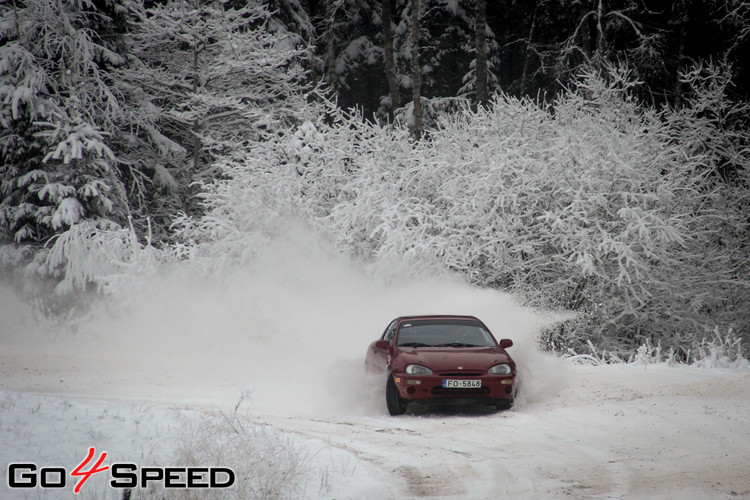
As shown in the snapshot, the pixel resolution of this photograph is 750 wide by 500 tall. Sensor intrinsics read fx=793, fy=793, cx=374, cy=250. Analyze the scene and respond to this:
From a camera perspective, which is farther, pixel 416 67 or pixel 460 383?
pixel 416 67

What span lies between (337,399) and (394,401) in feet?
7.29

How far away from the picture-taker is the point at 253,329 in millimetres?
21562

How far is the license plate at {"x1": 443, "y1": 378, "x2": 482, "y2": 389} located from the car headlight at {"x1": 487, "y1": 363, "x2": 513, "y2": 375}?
306 millimetres

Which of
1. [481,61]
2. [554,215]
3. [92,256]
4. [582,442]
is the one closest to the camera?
[582,442]

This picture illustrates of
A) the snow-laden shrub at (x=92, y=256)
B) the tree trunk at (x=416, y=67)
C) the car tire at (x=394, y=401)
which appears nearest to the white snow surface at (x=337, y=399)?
the car tire at (x=394, y=401)

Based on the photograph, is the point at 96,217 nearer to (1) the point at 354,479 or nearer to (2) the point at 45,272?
(2) the point at 45,272

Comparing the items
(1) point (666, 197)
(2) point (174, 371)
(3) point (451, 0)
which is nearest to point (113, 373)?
(2) point (174, 371)

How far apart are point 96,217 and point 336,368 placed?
1214cm

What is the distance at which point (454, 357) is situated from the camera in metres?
11.3

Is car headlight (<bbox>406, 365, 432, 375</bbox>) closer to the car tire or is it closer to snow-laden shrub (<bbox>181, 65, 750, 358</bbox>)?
the car tire

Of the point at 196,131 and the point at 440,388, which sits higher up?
the point at 196,131

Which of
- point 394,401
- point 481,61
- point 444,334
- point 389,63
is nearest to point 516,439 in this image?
point 394,401

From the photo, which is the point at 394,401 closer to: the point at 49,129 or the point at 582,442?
the point at 582,442

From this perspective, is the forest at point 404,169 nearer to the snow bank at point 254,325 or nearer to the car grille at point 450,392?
the snow bank at point 254,325
